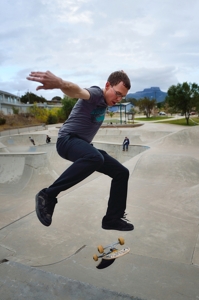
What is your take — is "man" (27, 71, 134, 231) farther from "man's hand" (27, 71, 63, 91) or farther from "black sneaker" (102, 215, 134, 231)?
"man's hand" (27, 71, 63, 91)

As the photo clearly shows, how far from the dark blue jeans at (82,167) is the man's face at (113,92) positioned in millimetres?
568

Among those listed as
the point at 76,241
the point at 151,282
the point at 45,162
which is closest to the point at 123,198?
the point at 151,282

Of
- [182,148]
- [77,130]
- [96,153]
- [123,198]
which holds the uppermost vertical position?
[77,130]

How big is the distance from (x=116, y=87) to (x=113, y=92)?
0.27ft

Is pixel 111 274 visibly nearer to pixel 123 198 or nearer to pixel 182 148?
pixel 123 198

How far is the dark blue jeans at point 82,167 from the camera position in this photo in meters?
2.63

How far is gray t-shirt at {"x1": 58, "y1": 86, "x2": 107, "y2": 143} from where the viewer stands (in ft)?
8.98

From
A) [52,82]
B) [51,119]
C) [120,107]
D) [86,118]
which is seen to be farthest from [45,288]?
[51,119]

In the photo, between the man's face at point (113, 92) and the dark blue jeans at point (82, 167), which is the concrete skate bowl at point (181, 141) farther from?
the man's face at point (113, 92)

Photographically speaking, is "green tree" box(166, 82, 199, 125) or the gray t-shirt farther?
"green tree" box(166, 82, 199, 125)

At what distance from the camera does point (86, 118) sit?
2.80 metres

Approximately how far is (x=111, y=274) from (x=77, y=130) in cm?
195

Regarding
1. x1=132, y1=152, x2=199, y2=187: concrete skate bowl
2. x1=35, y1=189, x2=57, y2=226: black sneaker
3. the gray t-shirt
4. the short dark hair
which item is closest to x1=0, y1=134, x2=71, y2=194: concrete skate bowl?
x1=132, y1=152, x2=199, y2=187: concrete skate bowl

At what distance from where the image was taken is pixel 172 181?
29.6 feet
